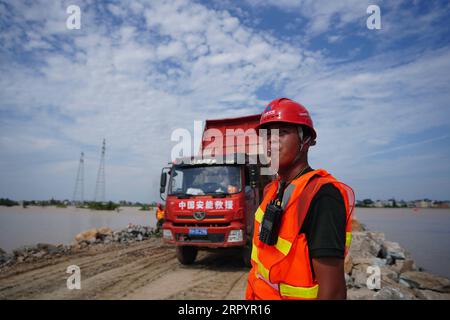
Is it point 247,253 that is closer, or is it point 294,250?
point 294,250

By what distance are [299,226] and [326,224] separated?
0.12 m

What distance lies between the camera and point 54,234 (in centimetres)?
1326

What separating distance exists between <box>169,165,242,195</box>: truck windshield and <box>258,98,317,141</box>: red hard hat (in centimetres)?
511

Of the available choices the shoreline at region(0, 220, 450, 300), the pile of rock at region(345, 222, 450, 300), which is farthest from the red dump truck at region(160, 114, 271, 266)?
the pile of rock at region(345, 222, 450, 300)

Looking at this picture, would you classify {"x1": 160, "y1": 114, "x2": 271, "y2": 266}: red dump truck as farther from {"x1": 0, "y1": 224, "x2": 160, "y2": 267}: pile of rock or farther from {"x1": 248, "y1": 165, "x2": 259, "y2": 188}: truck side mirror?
{"x1": 0, "y1": 224, "x2": 160, "y2": 267}: pile of rock

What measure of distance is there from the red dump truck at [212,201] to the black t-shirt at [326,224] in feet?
17.0

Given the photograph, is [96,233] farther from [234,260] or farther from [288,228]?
[288,228]

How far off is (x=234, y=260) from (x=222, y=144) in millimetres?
3270

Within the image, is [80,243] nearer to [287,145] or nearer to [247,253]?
[247,253]

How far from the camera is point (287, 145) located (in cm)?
155

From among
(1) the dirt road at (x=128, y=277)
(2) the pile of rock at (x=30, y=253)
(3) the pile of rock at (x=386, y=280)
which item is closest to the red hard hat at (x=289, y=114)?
(3) the pile of rock at (x=386, y=280)

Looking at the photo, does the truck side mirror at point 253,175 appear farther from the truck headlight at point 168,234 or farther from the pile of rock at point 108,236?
the pile of rock at point 108,236

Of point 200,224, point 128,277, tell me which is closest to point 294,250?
point 200,224
